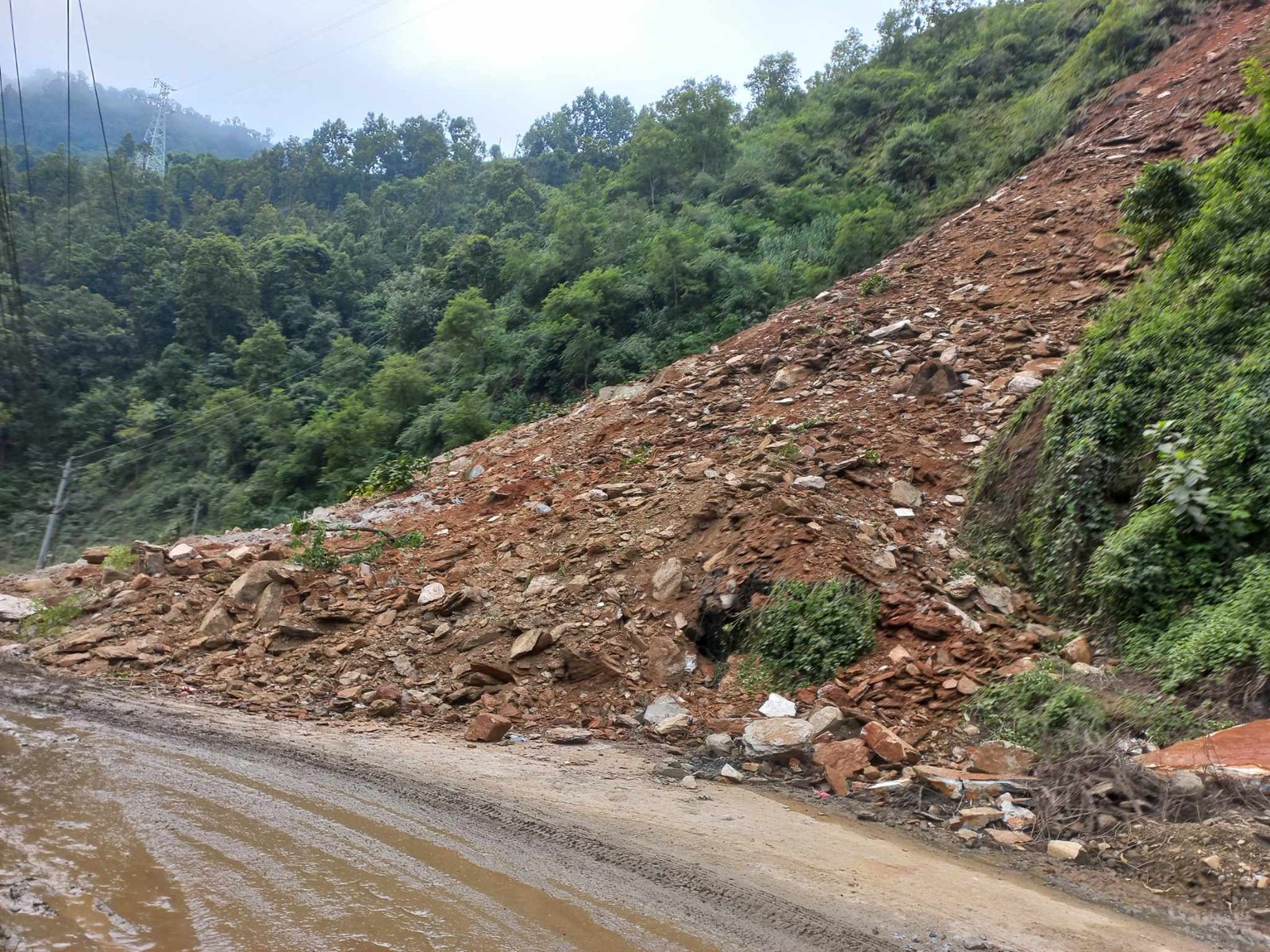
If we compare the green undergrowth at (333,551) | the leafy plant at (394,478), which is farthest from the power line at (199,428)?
the green undergrowth at (333,551)

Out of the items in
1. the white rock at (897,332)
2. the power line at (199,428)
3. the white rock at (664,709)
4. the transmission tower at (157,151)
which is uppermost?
the transmission tower at (157,151)

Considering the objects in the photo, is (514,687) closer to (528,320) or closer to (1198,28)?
(528,320)

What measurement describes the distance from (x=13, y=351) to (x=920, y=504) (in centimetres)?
2823

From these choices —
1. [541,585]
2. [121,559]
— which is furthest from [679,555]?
[121,559]

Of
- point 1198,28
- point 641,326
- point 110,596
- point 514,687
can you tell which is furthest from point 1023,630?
point 1198,28

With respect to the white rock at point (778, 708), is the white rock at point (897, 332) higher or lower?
higher

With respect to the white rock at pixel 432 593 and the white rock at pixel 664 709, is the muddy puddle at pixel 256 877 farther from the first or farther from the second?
the white rock at pixel 432 593

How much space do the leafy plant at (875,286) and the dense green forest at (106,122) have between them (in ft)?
214

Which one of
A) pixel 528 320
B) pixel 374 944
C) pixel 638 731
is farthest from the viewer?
pixel 528 320

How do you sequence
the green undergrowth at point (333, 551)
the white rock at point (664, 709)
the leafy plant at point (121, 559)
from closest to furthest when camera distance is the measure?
1. the white rock at point (664, 709)
2. the green undergrowth at point (333, 551)
3. the leafy plant at point (121, 559)

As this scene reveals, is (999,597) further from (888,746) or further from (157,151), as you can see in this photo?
(157,151)

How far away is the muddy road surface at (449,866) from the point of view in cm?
318

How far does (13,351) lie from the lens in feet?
82.2

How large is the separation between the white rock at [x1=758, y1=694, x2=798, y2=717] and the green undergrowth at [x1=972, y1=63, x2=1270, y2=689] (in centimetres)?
225
